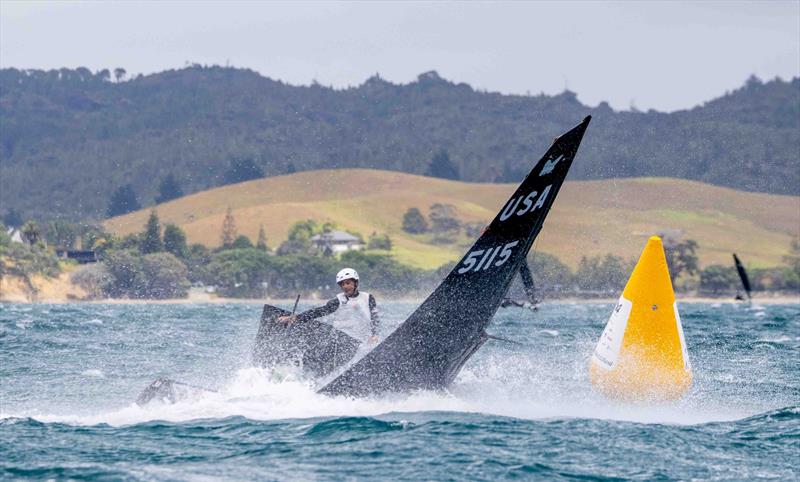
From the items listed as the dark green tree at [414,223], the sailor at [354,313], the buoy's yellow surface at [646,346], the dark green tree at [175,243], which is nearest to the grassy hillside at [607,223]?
the dark green tree at [414,223]

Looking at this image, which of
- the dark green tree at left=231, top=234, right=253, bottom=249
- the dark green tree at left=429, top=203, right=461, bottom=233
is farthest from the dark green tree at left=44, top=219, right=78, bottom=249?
the dark green tree at left=429, top=203, right=461, bottom=233

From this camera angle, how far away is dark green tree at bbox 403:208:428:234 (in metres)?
192

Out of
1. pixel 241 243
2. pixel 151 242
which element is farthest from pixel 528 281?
pixel 241 243

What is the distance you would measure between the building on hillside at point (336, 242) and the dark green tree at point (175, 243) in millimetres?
18774

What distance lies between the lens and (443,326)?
650 inches

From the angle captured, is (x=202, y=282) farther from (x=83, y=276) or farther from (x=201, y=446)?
(x=201, y=446)

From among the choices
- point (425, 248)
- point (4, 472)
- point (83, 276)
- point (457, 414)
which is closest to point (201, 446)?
point (4, 472)

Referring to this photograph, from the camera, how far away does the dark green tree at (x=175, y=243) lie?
150m

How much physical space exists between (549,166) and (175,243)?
139m

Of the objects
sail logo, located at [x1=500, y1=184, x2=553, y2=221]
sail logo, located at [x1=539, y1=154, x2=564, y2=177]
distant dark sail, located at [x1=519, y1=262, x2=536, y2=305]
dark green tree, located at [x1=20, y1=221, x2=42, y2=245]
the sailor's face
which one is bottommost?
dark green tree, located at [x1=20, y1=221, x2=42, y2=245]

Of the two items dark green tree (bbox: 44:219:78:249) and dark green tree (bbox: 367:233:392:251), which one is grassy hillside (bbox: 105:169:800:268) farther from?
dark green tree (bbox: 44:219:78:249)

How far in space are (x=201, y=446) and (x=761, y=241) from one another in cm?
17273

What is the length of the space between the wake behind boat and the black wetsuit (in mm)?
189

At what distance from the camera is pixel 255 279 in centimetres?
13612
